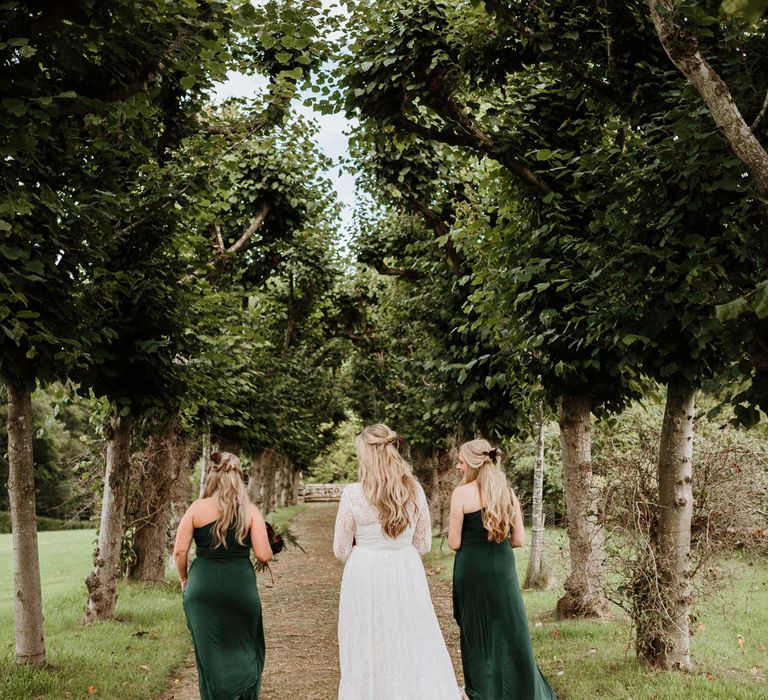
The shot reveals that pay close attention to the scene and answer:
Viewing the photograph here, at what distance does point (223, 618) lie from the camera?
18.8 feet

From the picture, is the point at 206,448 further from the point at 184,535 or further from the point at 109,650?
the point at 184,535

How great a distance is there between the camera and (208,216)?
1002cm

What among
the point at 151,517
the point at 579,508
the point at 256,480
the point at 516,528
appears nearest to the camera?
the point at 516,528

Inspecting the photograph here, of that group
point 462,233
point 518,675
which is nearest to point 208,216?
point 462,233

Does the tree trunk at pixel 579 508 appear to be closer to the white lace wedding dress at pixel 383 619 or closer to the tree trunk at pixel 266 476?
the white lace wedding dress at pixel 383 619

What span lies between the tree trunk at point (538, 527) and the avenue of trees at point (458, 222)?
0.07 m

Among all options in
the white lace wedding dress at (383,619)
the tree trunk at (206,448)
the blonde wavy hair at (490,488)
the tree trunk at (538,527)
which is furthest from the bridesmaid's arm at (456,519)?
the tree trunk at (206,448)

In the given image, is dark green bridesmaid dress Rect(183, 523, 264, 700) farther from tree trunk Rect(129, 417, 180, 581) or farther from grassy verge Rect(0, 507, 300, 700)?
tree trunk Rect(129, 417, 180, 581)

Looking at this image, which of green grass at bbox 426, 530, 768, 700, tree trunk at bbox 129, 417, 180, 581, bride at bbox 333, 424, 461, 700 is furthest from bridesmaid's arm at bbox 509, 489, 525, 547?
tree trunk at bbox 129, 417, 180, 581

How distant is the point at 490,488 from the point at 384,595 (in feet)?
4.16

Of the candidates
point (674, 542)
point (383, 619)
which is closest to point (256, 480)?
point (674, 542)

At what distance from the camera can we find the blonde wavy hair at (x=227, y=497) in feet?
18.8

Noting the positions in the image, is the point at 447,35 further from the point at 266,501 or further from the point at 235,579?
the point at 266,501

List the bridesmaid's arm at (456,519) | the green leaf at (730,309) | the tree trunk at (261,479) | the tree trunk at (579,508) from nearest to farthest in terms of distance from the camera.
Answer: the green leaf at (730,309), the bridesmaid's arm at (456,519), the tree trunk at (579,508), the tree trunk at (261,479)
